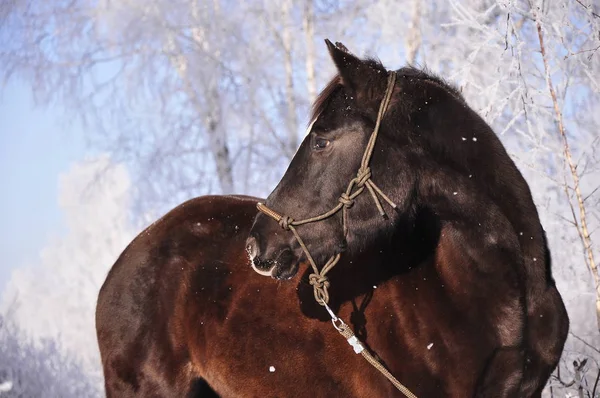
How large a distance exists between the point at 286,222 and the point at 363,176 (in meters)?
0.42

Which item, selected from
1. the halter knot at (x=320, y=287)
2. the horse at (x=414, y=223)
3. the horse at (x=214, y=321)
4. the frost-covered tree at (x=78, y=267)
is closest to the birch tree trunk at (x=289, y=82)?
the frost-covered tree at (x=78, y=267)

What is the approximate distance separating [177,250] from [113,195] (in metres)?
13.0

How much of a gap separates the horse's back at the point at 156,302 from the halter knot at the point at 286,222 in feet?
3.52

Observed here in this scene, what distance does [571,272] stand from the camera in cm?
909

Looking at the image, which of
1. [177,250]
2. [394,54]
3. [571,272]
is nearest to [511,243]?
[177,250]

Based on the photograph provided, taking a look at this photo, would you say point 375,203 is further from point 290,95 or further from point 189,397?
point 290,95

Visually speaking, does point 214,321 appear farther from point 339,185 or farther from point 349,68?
point 349,68

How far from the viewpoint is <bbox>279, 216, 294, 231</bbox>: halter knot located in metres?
3.20

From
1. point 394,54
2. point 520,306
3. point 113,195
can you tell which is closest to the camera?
point 520,306

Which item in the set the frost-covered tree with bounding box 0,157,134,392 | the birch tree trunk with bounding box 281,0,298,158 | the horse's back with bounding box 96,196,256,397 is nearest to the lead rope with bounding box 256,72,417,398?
the horse's back with bounding box 96,196,256,397

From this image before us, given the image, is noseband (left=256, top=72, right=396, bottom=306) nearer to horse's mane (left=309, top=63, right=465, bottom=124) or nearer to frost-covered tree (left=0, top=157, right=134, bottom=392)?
horse's mane (left=309, top=63, right=465, bottom=124)

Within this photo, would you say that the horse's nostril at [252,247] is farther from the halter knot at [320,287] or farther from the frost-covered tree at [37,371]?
the frost-covered tree at [37,371]

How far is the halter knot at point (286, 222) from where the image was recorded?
320cm

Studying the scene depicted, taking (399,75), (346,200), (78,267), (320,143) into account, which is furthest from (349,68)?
(78,267)
